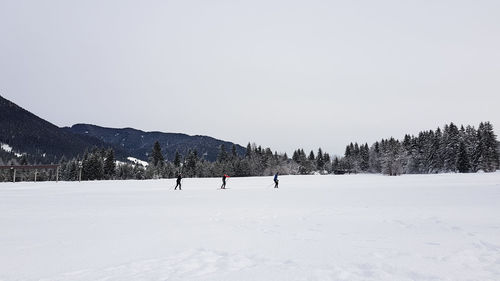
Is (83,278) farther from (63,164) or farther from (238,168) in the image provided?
(63,164)

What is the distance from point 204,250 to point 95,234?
3.86 meters

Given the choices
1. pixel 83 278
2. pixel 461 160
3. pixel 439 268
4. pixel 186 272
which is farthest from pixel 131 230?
pixel 461 160

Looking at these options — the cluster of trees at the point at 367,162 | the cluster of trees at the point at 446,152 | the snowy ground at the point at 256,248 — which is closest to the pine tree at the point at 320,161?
the cluster of trees at the point at 367,162

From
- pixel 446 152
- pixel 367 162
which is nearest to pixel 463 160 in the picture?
pixel 446 152

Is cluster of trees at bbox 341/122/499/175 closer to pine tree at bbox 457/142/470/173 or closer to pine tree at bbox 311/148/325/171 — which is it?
pine tree at bbox 457/142/470/173

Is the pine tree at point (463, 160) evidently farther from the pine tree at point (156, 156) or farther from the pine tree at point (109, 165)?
the pine tree at point (109, 165)

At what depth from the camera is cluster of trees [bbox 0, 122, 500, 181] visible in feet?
235

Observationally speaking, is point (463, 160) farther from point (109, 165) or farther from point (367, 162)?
point (109, 165)

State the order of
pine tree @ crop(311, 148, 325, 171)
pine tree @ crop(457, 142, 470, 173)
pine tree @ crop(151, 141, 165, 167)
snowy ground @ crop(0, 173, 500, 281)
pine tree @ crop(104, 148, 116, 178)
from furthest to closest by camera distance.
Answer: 1. pine tree @ crop(311, 148, 325, 171)
2. pine tree @ crop(151, 141, 165, 167)
3. pine tree @ crop(104, 148, 116, 178)
4. pine tree @ crop(457, 142, 470, 173)
5. snowy ground @ crop(0, 173, 500, 281)

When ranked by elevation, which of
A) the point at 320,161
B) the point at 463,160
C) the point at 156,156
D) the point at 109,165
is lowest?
the point at 109,165

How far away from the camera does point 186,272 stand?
4645 millimetres

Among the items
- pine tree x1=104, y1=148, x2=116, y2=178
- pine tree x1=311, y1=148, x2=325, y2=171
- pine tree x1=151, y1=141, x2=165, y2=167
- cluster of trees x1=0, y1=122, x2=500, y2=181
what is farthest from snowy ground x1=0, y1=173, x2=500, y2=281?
pine tree x1=311, y1=148, x2=325, y2=171

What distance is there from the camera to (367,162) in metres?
124

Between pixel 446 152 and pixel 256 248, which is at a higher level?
pixel 446 152
